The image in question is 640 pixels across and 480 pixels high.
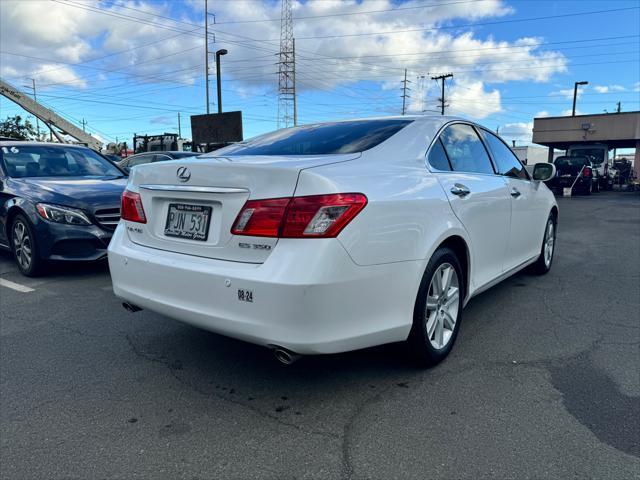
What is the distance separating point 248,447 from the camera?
7.73 feet

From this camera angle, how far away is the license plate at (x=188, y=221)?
2.72m

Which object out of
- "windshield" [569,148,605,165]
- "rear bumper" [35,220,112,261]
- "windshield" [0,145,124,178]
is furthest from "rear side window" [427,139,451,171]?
"windshield" [569,148,605,165]

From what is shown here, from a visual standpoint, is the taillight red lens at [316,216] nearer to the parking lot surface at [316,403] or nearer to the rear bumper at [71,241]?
the parking lot surface at [316,403]

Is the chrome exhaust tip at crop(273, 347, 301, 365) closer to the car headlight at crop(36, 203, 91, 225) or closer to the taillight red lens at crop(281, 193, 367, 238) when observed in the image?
the taillight red lens at crop(281, 193, 367, 238)

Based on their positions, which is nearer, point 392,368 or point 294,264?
point 294,264

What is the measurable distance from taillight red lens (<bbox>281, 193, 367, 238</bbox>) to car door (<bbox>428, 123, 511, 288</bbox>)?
1.03 meters

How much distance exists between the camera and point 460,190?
3348 mm

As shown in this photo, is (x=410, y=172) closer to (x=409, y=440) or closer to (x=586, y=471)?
(x=409, y=440)

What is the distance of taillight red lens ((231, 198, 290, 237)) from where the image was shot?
2438 millimetres

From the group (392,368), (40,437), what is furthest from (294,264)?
(40,437)

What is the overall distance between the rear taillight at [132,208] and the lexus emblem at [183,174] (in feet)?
1.42

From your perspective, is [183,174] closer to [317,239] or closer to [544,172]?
[317,239]

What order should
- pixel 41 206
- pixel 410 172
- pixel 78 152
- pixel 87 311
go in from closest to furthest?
pixel 410 172 < pixel 87 311 < pixel 41 206 < pixel 78 152

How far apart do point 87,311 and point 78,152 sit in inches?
136
